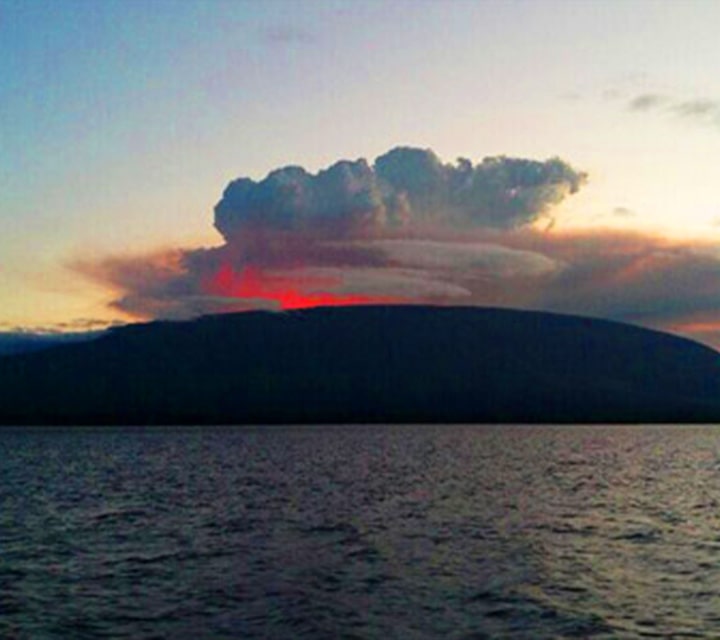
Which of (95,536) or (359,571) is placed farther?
(95,536)

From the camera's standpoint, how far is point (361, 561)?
46.2 meters

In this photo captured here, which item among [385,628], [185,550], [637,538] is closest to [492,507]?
[637,538]

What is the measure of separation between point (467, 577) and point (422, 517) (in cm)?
2236

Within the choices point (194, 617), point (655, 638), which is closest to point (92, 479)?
point (194, 617)

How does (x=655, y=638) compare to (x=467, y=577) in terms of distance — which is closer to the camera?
(x=655, y=638)

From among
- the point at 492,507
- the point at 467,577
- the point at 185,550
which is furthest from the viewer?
the point at 492,507

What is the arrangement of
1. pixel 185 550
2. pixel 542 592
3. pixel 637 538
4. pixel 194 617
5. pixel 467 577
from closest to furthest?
pixel 194 617 → pixel 542 592 → pixel 467 577 → pixel 185 550 → pixel 637 538

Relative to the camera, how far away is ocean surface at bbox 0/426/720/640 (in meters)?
34.3

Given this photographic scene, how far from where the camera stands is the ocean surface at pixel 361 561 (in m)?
34.3

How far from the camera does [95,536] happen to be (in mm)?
56125

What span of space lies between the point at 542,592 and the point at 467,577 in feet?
12.5

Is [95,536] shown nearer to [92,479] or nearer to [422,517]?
[422,517]

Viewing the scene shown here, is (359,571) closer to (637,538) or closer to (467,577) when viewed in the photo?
(467,577)

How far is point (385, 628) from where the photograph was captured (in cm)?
3331
